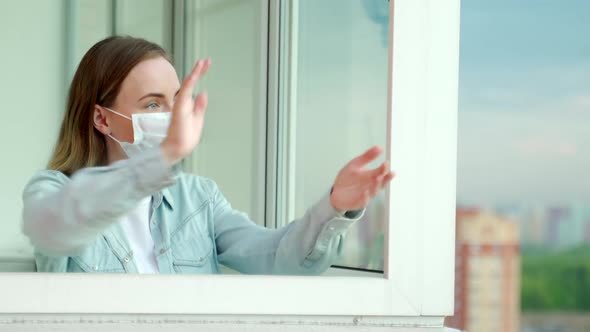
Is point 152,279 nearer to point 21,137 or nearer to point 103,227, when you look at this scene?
point 103,227

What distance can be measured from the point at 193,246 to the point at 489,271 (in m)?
15.9

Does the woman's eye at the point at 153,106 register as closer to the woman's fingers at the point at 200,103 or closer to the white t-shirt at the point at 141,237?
the white t-shirt at the point at 141,237

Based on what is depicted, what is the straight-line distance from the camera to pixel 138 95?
1977 mm

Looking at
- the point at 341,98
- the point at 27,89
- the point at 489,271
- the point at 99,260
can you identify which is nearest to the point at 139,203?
the point at 99,260

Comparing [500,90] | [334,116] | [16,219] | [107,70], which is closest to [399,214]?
[107,70]

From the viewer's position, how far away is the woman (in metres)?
1.45

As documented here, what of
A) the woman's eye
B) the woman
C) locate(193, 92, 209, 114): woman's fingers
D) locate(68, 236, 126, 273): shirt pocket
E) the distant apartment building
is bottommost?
the distant apartment building

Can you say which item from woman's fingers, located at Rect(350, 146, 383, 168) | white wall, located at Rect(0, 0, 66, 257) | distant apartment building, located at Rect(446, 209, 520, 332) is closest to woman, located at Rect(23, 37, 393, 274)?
woman's fingers, located at Rect(350, 146, 383, 168)

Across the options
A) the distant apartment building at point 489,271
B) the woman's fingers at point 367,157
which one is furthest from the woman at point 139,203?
the distant apartment building at point 489,271

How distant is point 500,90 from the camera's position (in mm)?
21281

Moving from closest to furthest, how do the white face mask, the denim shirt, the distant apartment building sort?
the denim shirt
the white face mask
the distant apartment building

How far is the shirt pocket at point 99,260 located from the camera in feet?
5.65

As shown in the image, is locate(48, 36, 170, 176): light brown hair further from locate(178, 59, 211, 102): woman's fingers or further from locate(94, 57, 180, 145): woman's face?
locate(178, 59, 211, 102): woman's fingers

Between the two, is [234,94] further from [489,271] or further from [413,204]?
[489,271]
